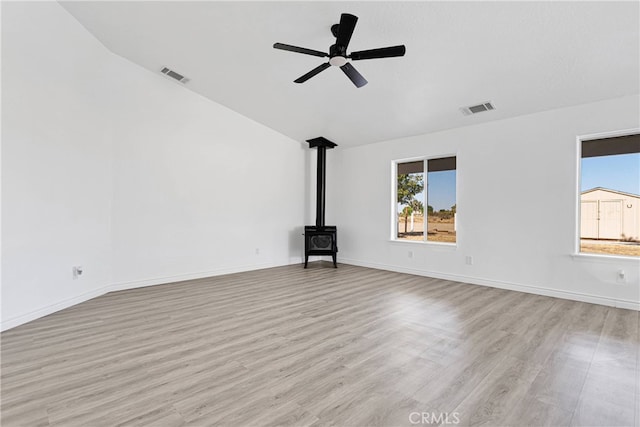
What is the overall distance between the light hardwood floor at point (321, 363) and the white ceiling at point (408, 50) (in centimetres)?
272

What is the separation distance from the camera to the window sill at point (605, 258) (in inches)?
145

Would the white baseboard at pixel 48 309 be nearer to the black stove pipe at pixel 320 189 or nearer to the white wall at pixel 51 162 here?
the white wall at pixel 51 162

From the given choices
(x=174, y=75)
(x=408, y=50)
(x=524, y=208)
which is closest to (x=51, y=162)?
(x=174, y=75)

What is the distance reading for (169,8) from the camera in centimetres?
330

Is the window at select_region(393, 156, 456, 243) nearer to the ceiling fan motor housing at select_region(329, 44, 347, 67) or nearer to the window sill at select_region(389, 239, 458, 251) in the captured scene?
the window sill at select_region(389, 239, 458, 251)

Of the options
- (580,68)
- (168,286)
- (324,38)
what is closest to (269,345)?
(168,286)

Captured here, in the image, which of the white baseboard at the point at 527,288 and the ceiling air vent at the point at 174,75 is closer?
the white baseboard at the point at 527,288

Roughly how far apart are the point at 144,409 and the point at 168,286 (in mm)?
3184

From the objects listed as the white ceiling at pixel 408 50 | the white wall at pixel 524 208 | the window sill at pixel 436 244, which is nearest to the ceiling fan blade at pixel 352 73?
the white ceiling at pixel 408 50

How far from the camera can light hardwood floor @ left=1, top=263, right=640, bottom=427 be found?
1687 millimetres

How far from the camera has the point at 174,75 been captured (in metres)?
4.62

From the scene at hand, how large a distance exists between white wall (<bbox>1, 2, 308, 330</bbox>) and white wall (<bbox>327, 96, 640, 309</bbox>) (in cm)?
283

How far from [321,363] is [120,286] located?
11.6ft

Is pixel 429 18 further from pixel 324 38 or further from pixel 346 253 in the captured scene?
pixel 346 253
